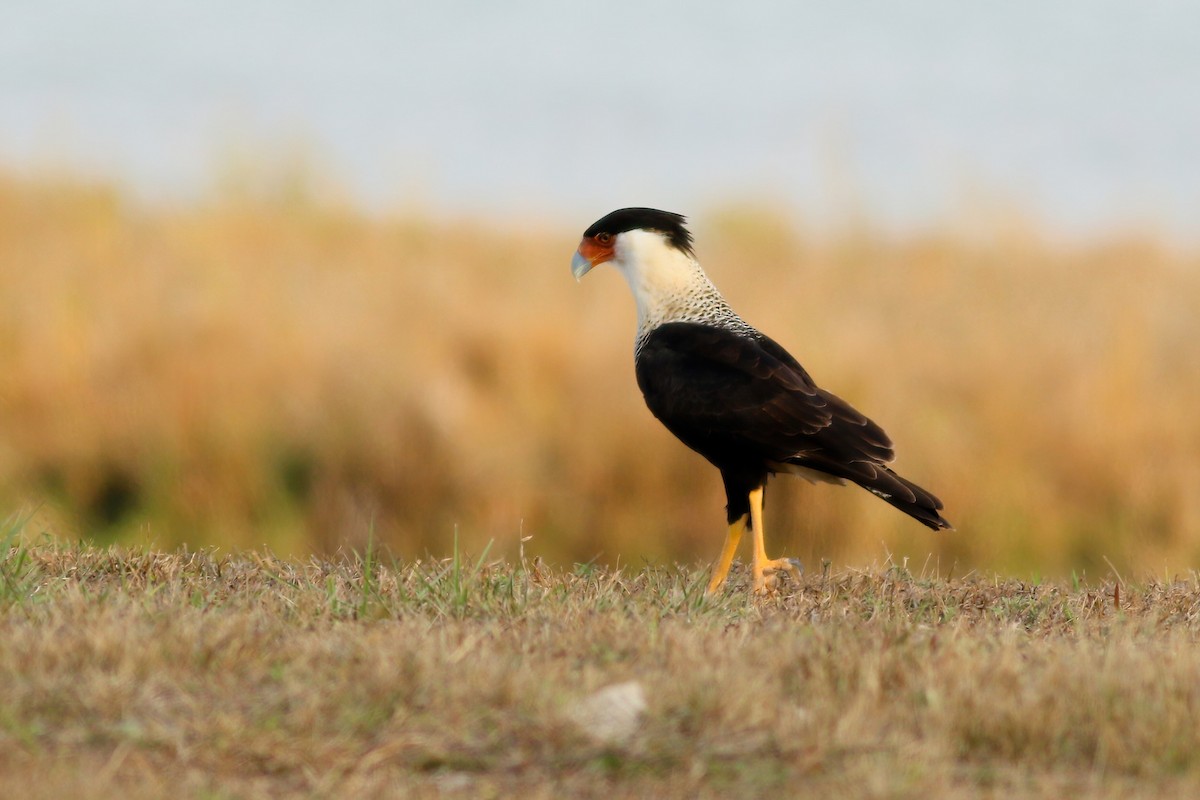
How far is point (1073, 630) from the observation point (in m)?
4.81

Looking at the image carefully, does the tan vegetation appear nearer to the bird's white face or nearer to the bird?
the bird's white face

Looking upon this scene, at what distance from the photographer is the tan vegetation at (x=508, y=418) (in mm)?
10180

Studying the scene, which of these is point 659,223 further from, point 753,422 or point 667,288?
point 753,422

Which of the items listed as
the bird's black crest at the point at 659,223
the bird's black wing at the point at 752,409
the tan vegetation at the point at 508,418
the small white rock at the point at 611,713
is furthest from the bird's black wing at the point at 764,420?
the tan vegetation at the point at 508,418

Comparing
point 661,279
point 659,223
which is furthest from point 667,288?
point 659,223

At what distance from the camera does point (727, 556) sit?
18.1 feet

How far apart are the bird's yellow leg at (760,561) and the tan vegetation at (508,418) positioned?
12.0ft

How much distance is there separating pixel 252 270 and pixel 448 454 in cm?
344

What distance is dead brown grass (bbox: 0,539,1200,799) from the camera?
3158 mm

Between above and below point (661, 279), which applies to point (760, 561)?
below

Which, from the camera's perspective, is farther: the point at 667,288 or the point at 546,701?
the point at 667,288

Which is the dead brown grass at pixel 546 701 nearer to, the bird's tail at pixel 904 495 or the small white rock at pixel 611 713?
the small white rock at pixel 611 713

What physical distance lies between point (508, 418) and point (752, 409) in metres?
5.32

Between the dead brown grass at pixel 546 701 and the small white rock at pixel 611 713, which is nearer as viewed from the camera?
the dead brown grass at pixel 546 701
